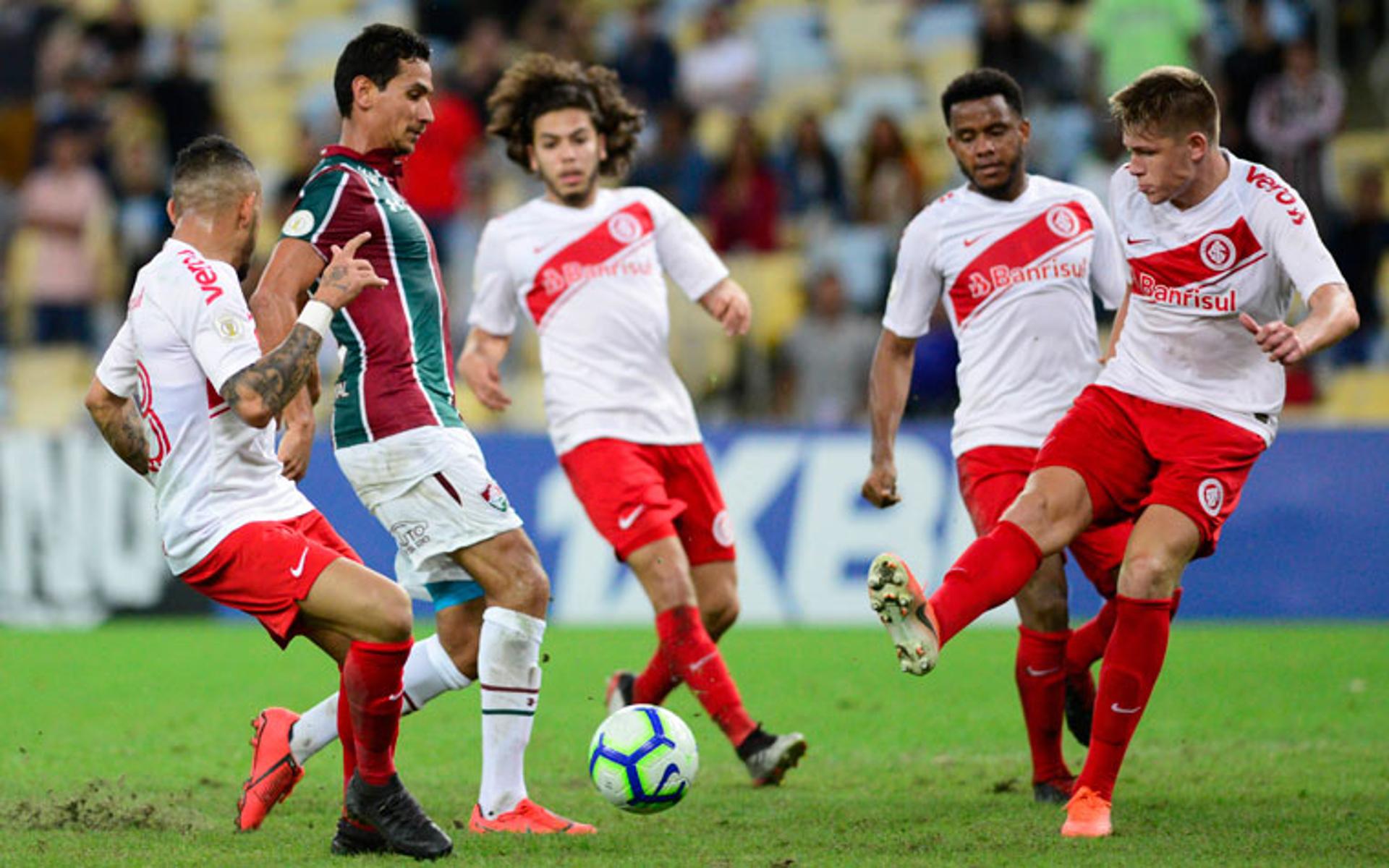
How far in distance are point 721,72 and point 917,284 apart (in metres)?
10.3

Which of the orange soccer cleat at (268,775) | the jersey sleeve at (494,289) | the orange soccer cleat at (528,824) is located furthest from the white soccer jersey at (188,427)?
the jersey sleeve at (494,289)

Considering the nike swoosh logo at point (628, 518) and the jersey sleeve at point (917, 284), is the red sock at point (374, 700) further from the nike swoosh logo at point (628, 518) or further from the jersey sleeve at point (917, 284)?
the jersey sleeve at point (917, 284)

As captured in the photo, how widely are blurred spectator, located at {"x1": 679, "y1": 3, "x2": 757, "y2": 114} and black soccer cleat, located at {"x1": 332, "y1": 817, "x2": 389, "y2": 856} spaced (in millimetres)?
11849

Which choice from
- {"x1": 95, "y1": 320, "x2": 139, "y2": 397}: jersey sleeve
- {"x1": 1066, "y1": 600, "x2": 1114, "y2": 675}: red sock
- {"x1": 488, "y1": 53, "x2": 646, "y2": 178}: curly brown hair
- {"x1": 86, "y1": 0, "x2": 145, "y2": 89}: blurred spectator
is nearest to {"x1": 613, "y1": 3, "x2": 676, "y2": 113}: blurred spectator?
{"x1": 86, "y1": 0, "x2": 145, "y2": 89}: blurred spectator

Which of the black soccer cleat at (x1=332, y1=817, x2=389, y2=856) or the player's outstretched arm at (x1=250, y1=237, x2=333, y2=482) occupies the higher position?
the player's outstretched arm at (x1=250, y1=237, x2=333, y2=482)

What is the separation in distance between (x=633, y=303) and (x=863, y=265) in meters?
7.59

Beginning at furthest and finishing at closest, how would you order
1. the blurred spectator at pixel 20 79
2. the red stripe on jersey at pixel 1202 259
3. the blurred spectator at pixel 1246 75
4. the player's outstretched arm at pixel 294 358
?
the blurred spectator at pixel 20 79, the blurred spectator at pixel 1246 75, the red stripe on jersey at pixel 1202 259, the player's outstretched arm at pixel 294 358

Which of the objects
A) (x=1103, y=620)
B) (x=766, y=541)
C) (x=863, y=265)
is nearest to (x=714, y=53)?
(x=863, y=265)

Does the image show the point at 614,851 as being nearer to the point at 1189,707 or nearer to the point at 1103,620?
the point at 1103,620

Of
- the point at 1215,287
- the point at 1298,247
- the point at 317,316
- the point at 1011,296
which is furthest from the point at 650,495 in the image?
the point at 1298,247

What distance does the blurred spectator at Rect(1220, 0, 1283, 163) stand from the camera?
14.8 meters

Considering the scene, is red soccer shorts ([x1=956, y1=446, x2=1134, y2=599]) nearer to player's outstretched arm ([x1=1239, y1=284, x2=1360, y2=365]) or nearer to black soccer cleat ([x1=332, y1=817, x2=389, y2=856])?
player's outstretched arm ([x1=1239, y1=284, x2=1360, y2=365])

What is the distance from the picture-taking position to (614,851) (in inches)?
234

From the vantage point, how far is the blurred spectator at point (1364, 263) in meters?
13.8
